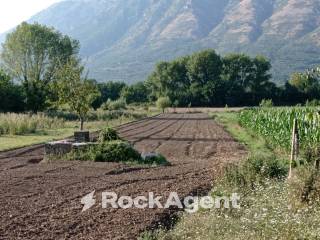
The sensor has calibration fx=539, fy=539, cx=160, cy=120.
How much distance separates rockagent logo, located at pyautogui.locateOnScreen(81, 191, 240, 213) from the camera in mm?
10500

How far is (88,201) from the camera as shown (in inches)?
446

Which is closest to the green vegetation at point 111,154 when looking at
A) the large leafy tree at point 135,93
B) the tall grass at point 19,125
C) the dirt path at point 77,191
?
the dirt path at point 77,191

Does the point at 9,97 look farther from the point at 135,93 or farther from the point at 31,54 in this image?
the point at 135,93

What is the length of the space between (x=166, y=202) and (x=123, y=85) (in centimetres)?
11547

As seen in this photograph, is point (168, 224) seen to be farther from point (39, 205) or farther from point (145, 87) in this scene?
point (145, 87)

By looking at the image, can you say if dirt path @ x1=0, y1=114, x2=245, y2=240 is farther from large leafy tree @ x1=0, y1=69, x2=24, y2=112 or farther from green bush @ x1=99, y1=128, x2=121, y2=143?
large leafy tree @ x1=0, y1=69, x2=24, y2=112

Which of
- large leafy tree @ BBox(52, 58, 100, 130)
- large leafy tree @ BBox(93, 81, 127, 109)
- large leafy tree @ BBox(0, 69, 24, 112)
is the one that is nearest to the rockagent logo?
large leafy tree @ BBox(52, 58, 100, 130)

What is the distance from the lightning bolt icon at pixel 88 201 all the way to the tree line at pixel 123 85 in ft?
66.1

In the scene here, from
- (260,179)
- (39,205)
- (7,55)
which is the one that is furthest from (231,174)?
(7,55)

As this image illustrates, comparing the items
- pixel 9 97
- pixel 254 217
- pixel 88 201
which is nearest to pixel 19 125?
pixel 9 97

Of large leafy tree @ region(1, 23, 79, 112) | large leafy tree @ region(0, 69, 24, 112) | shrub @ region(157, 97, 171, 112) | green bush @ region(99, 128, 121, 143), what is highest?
large leafy tree @ region(1, 23, 79, 112)

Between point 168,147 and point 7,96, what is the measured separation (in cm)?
3265

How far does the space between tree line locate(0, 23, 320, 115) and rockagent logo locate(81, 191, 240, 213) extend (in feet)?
67.4

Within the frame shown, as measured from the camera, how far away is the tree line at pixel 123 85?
40.2m
